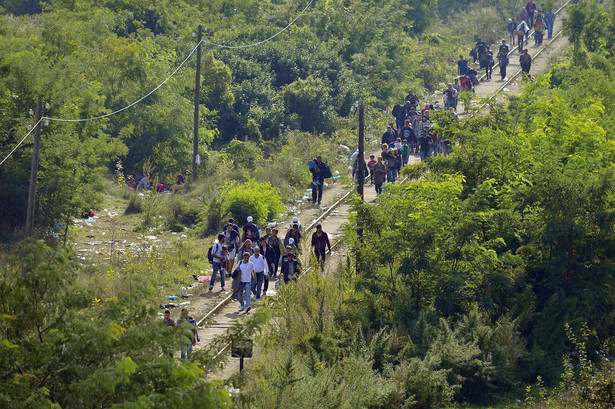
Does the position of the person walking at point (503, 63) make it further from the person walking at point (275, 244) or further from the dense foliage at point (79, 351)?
the dense foliage at point (79, 351)

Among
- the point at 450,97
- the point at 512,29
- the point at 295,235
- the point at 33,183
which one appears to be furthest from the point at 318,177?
the point at 512,29

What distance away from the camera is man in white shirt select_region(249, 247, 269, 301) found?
64.9 feet

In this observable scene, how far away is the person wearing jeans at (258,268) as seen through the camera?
19.8m

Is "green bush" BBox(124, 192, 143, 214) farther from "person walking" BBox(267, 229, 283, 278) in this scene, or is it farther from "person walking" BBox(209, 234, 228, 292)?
"person walking" BBox(267, 229, 283, 278)

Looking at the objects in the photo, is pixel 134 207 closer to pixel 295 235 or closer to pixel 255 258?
pixel 295 235

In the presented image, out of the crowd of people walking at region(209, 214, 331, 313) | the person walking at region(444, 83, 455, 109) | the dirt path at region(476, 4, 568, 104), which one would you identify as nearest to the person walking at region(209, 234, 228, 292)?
the crowd of people walking at region(209, 214, 331, 313)

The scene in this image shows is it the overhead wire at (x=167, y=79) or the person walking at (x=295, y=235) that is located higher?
the overhead wire at (x=167, y=79)

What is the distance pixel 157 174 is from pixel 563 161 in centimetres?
1513

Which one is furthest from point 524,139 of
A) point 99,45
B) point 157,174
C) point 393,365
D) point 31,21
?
point 31,21

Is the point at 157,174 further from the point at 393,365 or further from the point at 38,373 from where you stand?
the point at 38,373

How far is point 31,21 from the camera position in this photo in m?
40.2

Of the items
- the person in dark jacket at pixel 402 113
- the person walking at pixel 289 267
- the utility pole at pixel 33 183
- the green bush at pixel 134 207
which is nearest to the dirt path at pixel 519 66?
the person in dark jacket at pixel 402 113

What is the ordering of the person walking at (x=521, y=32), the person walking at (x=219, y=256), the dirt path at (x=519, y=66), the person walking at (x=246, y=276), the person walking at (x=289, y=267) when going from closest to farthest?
the person walking at (x=246, y=276), the person walking at (x=289, y=267), the person walking at (x=219, y=256), the dirt path at (x=519, y=66), the person walking at (x=521, y=32)

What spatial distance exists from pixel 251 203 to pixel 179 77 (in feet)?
34.2
